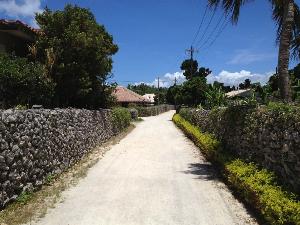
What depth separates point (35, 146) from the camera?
11.1m

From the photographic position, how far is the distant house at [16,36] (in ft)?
55.9

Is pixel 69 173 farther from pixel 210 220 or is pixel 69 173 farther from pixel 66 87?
pixel 66 87

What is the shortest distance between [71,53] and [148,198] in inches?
423

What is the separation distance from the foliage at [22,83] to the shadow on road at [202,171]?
21.3 feet

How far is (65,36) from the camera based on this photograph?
1939cm

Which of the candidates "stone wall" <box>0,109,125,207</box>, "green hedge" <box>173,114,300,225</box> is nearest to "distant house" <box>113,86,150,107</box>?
"stone wall" <box>0,109,125,207</box>

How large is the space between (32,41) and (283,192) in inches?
588

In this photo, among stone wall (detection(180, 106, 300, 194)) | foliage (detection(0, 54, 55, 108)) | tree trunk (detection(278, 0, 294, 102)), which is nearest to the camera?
stone wall (detection(180, 106, 300, 194))

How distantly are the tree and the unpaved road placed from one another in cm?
476

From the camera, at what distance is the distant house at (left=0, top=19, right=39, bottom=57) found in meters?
17.0

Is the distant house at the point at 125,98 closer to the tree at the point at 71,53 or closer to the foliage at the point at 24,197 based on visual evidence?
the tree at the point at 71,53

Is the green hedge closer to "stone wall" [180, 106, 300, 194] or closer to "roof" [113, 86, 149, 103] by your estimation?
"stone wall" [180, 106, 300, 194]

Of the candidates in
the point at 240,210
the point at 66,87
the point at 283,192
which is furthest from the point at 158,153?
the point at 283,192

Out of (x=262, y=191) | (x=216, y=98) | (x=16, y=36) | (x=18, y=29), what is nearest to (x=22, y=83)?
(x=18, y=29)
